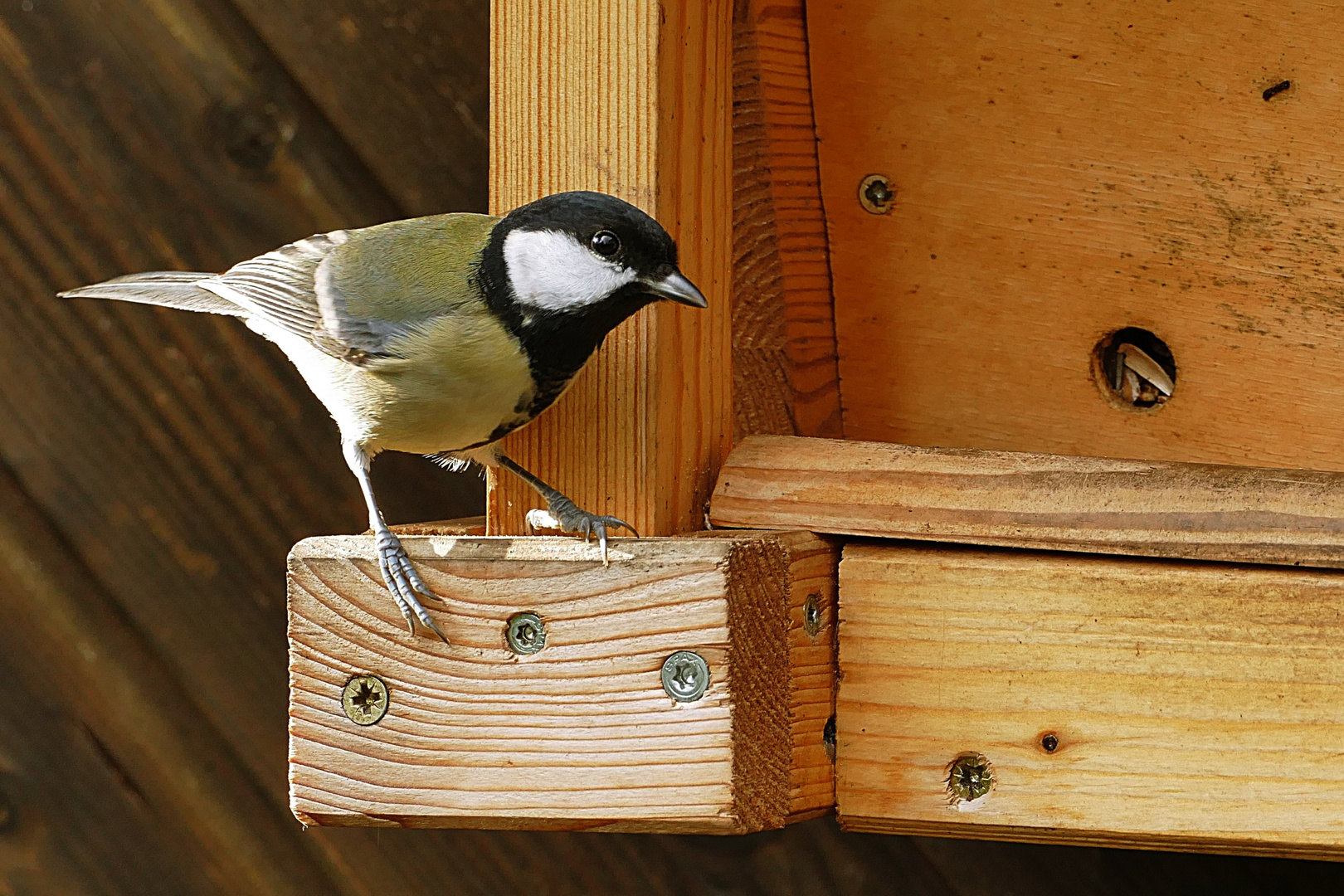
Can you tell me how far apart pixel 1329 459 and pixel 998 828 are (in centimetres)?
51

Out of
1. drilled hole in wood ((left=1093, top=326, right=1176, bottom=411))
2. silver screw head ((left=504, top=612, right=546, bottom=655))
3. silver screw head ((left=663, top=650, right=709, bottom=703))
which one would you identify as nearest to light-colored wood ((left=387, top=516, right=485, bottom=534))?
silver screw head ((left=504, top=612, right=546, bottom=655))

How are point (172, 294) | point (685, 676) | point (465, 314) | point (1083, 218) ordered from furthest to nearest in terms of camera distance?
point (172, 294) < point (1083, 218) < point (465, 314) < point (685, 676)

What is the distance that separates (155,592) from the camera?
156 cm

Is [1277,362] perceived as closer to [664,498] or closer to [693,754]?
[664,498]

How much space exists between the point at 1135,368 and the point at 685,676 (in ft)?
2.06

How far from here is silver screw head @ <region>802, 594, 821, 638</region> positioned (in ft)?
3.60

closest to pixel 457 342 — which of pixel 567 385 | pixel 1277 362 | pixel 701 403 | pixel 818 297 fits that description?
pixel 567 385

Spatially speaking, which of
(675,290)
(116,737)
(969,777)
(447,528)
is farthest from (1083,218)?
(116,737)

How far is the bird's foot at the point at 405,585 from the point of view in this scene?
3.38 ft

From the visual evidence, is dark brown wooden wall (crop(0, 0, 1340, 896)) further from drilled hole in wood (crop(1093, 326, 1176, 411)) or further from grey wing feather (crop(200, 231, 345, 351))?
drilled hole in wood (crop(1093, 326, 1176, 411))

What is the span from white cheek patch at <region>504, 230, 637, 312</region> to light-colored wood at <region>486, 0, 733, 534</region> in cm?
A: 4

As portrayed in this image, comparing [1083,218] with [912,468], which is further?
[1083,218]

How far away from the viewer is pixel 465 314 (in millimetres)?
1232

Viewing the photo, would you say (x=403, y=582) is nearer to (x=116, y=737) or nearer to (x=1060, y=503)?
(x=1060, y=503)
